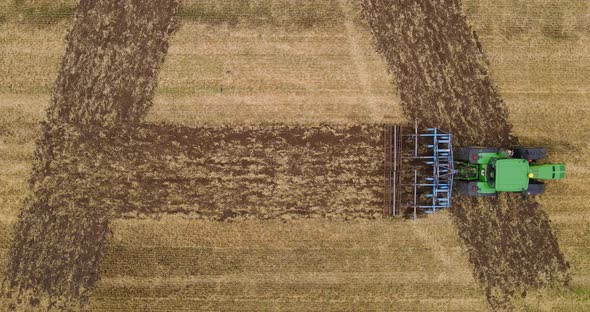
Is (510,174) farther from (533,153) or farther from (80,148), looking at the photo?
(80,148)

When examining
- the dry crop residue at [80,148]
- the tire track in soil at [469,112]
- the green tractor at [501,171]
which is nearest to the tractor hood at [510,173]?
the green tractor at [501,171]

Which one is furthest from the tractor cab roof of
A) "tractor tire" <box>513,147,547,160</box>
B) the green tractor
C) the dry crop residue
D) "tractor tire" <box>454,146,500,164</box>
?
the dry crop residue

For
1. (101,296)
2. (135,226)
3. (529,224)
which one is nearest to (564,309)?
(529,224)

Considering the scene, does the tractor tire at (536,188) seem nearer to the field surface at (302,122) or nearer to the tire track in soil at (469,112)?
the tire track in soil at (469,112)

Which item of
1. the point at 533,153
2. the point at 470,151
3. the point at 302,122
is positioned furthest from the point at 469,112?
the point at 302,122

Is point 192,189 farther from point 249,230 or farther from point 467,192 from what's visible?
point 467,192

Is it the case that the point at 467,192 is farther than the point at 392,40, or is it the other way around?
the point at 392,40
